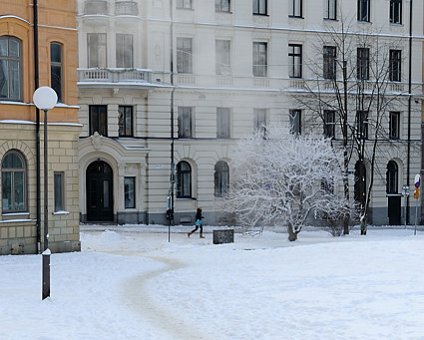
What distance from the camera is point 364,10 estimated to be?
45406mm

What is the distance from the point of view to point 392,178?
46.1 metres

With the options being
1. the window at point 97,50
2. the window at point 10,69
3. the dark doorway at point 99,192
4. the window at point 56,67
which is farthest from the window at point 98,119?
the window at point 10,69

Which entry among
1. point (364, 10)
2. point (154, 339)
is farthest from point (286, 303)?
point (364, 10)

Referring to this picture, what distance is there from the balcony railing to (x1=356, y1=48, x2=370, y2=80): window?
14.7 meters

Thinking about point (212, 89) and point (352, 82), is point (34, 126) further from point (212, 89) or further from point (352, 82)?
point (352, 82)

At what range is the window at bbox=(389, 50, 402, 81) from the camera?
45812 mm

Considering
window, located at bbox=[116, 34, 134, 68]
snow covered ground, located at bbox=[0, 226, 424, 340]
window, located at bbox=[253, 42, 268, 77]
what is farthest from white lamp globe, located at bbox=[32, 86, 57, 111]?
window, located at bbox=[253, 42, 268, 77]

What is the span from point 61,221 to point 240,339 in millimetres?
13092

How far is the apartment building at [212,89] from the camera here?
128 ft

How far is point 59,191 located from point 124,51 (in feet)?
61.8

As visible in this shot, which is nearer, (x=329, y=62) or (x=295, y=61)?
(x=295, y=61)

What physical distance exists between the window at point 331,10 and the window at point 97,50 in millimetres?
15266

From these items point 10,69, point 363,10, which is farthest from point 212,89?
point 10,69

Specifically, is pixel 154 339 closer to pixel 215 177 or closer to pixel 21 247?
pixel 21 247
